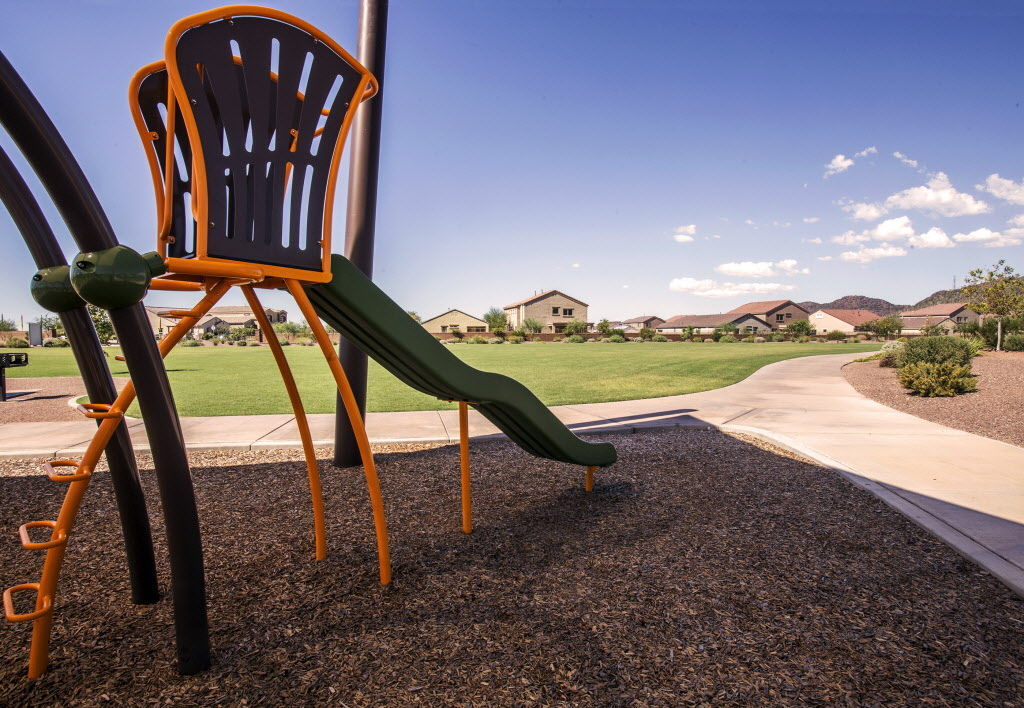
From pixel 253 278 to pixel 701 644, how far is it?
9.29 feet

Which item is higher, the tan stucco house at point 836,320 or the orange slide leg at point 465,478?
the tan stucco house at point 836,320

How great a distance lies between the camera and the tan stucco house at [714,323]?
332ft

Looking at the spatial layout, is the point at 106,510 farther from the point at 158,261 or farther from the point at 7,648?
the point at 158,261

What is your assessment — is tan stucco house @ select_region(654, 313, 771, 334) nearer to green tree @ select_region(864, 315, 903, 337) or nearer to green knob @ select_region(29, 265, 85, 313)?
green tree @ select_region(864, 315, 903, 337)

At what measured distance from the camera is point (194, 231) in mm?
2438

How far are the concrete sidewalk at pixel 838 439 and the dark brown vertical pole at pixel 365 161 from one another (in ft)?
8.38

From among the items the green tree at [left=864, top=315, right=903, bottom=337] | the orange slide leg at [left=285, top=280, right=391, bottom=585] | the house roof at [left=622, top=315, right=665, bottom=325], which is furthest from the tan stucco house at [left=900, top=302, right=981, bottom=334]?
the orange slide leg at [left=285, top=280, right=391, bottom=585]

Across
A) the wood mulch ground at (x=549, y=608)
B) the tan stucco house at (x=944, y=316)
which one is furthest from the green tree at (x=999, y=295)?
the tan stucco house at (x=944, y=316)

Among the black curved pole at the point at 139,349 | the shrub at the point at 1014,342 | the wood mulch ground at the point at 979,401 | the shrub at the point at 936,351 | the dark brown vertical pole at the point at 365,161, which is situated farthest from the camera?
the shrub at the point at 1014,342

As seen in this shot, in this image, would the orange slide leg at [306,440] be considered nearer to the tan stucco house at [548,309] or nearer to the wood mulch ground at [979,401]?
the wood mulch ground at [979,401]

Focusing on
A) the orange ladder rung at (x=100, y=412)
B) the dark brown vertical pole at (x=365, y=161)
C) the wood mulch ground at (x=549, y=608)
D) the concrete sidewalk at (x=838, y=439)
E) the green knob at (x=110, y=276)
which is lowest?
the wood mulch ground at (x=549, y=608)

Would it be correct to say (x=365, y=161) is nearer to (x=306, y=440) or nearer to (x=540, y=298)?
(x=306, y=440)

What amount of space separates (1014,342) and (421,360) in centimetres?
2753

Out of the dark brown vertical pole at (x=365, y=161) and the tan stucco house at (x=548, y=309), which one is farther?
the tan stucco house at (x=548, y=309)
